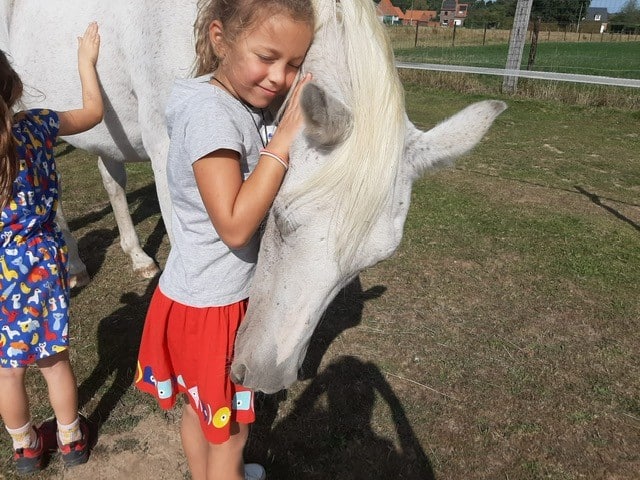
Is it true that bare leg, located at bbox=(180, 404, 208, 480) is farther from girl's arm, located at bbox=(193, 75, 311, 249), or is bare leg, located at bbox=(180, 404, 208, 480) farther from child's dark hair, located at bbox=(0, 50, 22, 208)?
child's dark hair, located at bbox=(0, 50, 22, 208)

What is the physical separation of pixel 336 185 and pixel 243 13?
507 mm

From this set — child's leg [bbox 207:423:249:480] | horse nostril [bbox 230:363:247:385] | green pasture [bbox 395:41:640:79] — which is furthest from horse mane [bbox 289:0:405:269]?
green pasture [bbox 395:41:640:79]

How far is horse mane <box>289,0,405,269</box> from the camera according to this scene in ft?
3.98

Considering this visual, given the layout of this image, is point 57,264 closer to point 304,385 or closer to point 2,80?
point 2,80

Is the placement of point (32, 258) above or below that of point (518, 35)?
below

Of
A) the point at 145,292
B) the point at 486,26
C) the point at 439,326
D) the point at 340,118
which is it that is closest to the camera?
the point at 340,118

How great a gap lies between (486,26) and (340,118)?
24.8 metres

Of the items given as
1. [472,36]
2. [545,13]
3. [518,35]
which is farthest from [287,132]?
[472,36]

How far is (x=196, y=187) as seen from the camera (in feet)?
4.50

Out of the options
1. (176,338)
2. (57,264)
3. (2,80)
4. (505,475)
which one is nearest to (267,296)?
(176,338)

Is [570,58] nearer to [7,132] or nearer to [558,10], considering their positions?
[558,10]

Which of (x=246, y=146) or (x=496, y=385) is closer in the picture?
(x=246, y=146)

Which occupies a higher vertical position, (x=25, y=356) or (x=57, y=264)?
(x=57, y=264)

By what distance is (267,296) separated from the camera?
1.37 m
